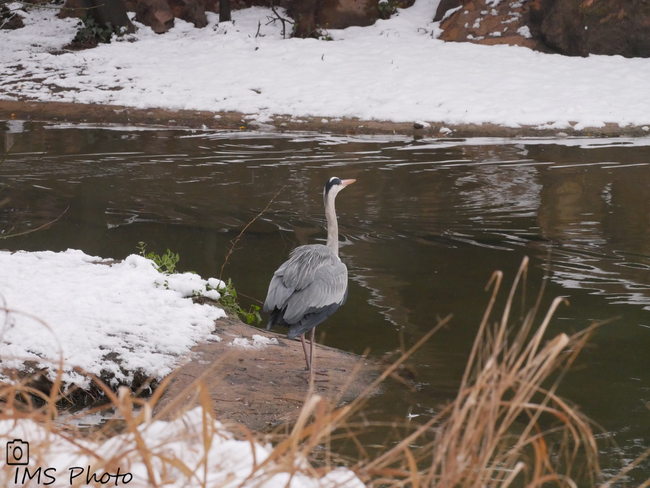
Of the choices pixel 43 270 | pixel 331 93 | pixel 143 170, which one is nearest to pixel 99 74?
pixel 331 93

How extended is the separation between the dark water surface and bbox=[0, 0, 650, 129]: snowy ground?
1484mm

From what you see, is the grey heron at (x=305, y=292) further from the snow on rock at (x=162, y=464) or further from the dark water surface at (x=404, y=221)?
the snow on rock at (x=162, y=464)

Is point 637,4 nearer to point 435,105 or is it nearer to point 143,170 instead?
point 435,105

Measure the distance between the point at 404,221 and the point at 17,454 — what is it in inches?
277

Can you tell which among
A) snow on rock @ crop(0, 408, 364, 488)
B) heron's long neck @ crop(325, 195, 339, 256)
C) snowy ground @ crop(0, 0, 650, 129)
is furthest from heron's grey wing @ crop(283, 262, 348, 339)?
snowy ground @ crop(0, 0, 650, 129)

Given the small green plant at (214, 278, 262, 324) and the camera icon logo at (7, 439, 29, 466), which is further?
the small green plant at (214, 278, 262, 324)

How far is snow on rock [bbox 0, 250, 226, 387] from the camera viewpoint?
486 centimetres

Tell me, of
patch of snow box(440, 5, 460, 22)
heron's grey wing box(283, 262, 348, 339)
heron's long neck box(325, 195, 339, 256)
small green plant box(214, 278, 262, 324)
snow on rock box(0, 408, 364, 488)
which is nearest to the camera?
snow on rock box(0, 408, 364, 488)

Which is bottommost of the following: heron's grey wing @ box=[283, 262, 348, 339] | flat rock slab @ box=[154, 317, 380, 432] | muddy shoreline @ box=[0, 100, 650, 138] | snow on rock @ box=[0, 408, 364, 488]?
Answer: flat rock slab @ box=[154, 317, 380, 432]

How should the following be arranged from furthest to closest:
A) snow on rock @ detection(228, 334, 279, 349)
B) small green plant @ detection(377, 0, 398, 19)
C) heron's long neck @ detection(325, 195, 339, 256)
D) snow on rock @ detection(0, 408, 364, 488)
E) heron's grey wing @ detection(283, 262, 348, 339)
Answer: small green plant @ detection(377, 0, 398, 19) → heron's long neck @ detection(325, 195, 339, 256) → snow on rock @ detection(228, 334, 279, 349) → heron's grey wing @ detection(283, 262, 348, 339) → snow on rock @ detection(0, 408, 364, 488)

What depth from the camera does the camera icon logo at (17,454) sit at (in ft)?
6.23

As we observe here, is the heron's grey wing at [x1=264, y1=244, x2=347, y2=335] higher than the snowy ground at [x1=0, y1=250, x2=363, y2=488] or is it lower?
higher

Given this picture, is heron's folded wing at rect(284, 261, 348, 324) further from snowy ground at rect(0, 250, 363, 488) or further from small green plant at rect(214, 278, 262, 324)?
small green plant at rect(214, 278, 262, 324)

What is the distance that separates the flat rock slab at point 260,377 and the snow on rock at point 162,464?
2.39 meters
